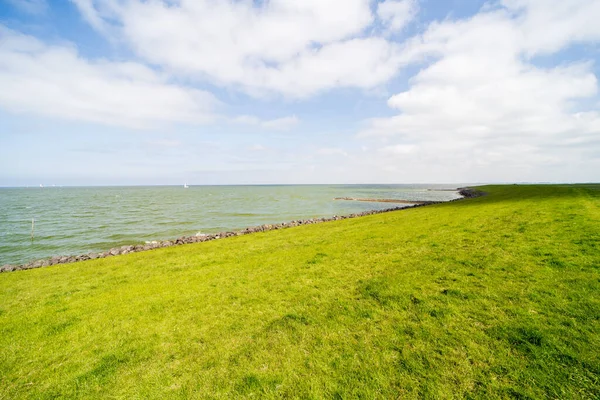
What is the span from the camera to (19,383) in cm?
621

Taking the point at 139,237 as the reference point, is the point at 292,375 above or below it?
above

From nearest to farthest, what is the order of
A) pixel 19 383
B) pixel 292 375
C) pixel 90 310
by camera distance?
pixel 292 375 < pixel 19 383 < pixel 90 310

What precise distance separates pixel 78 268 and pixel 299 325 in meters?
16.7

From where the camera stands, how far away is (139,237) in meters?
32.6

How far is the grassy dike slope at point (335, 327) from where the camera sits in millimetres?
5391

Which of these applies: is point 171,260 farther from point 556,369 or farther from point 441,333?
point 556,369

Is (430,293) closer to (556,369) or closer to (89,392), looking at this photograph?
(556,369)

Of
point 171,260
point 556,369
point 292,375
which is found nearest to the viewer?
point 556,369

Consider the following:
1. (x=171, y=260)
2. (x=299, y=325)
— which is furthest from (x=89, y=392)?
(x=171, y=260)

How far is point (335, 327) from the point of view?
23.9ft

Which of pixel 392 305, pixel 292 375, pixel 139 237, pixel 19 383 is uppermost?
pixel 392 305

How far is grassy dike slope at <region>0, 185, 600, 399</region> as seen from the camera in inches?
212

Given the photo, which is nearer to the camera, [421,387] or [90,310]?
[421,387]

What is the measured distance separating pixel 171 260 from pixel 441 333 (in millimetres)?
15211
